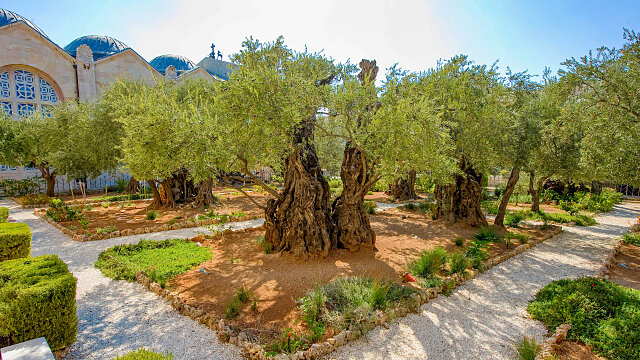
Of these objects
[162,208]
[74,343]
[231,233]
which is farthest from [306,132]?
[162,208]

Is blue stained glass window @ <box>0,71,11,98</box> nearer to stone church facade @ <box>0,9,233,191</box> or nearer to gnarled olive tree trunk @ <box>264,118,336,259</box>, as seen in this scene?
stone church facade @ <box>0,9,233,191</box>

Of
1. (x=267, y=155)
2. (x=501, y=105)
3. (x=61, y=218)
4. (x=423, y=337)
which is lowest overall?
(x=423, y=337)

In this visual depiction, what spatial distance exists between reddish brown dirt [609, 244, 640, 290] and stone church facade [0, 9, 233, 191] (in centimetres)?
2654

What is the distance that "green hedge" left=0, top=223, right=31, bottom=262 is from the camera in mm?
6812

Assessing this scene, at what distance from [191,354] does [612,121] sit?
35.6 ft

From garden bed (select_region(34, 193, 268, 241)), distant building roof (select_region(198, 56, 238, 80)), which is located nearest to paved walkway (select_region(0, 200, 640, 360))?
garden bed (select_region(34, 193, 268, 241))

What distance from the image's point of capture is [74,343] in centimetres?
471

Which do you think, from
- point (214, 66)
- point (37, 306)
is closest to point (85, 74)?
point (214, 66)

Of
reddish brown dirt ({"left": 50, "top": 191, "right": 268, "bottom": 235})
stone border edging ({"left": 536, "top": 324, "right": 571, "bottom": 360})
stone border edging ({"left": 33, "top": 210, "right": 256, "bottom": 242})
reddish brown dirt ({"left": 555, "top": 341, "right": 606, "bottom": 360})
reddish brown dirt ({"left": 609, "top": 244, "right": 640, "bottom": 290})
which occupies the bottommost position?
reddish brown dirt ({"left": 609, "top": 244, "right": 640, "bottom": 290})

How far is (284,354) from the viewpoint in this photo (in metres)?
4.18

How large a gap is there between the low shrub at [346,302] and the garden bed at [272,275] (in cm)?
17

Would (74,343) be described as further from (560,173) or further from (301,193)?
(560,173)

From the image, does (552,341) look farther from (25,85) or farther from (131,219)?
(25,85)

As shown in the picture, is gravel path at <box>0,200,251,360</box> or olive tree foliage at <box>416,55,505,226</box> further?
olive tree foliage at <box>416,55,505,226</box>
